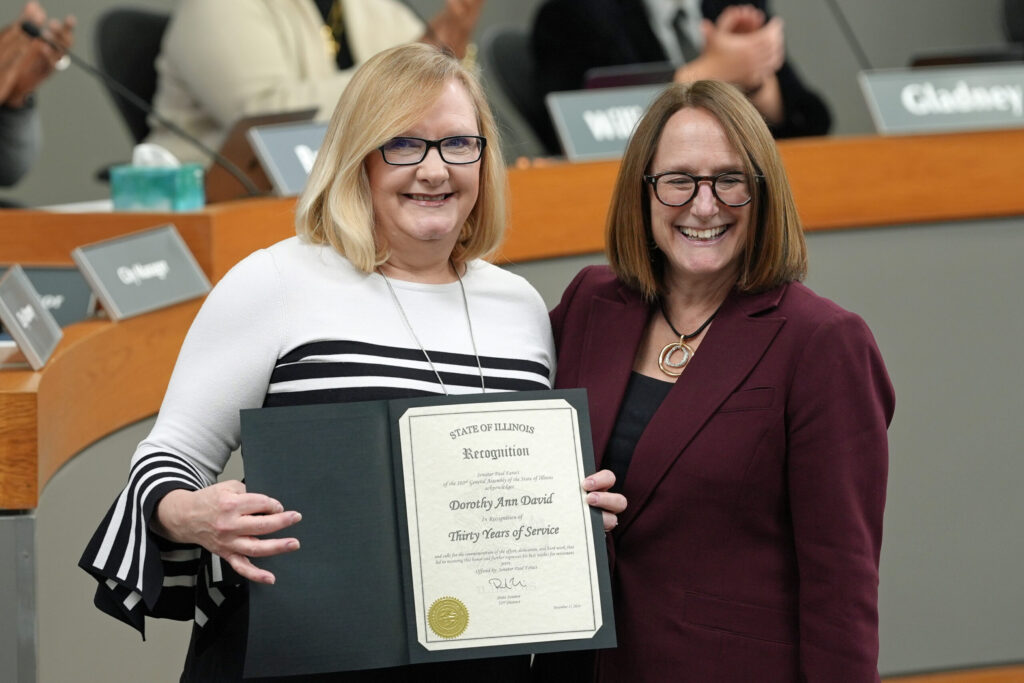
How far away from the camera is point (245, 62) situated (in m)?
3.28

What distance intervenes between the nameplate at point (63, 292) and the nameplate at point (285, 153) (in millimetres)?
442

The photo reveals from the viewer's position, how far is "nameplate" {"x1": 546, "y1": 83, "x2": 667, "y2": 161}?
2979 mm

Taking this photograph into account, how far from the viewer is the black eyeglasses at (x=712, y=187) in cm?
163

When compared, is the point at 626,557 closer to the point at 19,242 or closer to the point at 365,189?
the point at 365,189

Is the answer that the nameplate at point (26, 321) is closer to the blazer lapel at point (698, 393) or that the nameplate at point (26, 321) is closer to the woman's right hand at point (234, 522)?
the woman's right hand at point (234, 522)

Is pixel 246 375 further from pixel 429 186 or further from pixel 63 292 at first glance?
pixel 63 292

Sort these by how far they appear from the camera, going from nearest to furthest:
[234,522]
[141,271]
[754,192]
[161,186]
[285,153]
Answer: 1. [234,522]
2. [754,192]
3. [141,271]
4. [161,186]
5. [285,153]

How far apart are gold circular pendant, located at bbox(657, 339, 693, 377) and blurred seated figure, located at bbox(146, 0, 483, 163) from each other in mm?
1709

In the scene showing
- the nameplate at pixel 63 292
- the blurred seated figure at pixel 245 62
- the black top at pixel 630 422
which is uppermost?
the blurred seated figure at pixel 245 62

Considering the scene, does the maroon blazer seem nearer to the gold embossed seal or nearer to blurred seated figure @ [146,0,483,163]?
the gold embossed seal

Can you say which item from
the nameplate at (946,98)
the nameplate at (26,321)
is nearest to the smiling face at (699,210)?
the nameplate at (26,321)

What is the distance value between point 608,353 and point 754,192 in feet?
0.89

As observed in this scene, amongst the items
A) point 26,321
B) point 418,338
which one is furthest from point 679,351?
point 26,321
